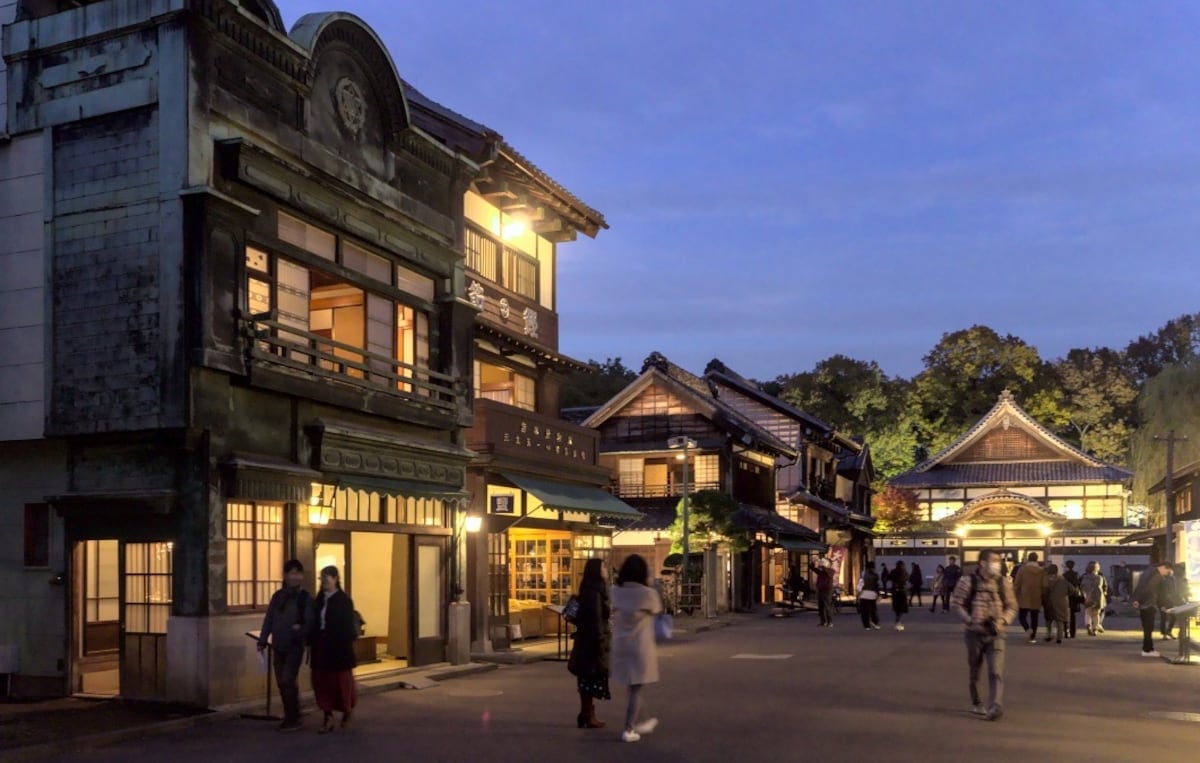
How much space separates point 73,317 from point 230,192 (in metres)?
2.57

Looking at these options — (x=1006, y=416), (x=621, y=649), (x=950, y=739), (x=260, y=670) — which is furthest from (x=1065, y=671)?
(x=1006, y=416)

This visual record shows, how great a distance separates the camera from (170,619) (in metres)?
15.6

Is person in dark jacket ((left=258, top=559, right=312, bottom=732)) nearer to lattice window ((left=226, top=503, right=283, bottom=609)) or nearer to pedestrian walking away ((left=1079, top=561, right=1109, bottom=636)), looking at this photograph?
lattice window ((left=226, top=503, right=283, bottom=609))

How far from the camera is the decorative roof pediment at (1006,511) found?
2586 inches

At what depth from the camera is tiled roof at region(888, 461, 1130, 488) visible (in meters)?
67.9

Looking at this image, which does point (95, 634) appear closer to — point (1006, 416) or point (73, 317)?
point (73, 317)

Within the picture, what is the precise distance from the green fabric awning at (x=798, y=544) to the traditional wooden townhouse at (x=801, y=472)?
49cm

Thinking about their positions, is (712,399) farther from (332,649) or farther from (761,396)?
(332,649)

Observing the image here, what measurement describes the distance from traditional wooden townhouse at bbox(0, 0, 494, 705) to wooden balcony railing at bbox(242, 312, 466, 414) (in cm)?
6

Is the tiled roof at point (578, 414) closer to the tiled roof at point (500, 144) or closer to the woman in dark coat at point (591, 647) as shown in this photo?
the tiled roof at point (500, 144)

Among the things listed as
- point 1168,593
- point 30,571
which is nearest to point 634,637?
point 30,571

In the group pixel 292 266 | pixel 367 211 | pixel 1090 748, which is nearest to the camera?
pixel 1090 748

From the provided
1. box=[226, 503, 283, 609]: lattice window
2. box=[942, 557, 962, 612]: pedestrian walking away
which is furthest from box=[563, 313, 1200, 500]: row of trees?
box=[226, 503, 283, 609]: lattice window

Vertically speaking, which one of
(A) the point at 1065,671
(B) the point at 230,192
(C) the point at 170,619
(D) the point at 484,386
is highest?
(B) the point at 230,192
